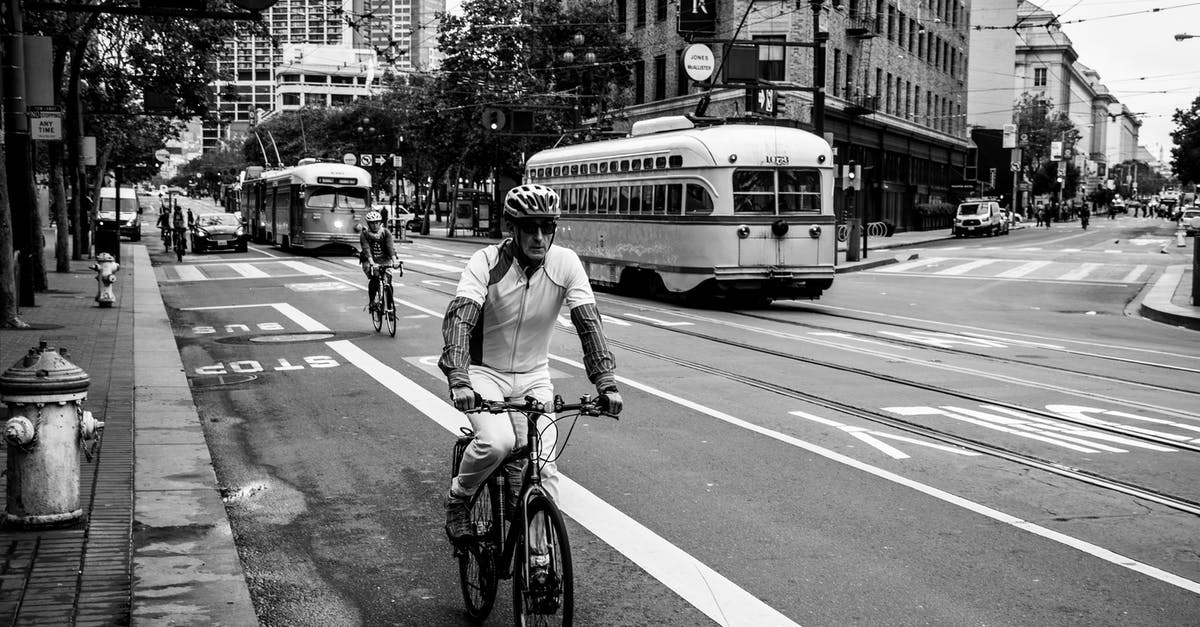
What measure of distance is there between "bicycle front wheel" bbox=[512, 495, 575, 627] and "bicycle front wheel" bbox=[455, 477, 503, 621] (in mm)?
452

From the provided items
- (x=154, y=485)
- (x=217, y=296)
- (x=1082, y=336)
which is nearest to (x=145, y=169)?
(x=217, y=296)

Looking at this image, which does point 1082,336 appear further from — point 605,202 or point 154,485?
point 154,485

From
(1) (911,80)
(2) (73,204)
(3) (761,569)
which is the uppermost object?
(1) (911,80)

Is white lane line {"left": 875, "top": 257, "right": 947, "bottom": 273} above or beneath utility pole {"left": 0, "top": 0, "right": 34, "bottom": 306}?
beneath

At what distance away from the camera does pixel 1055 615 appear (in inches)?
207

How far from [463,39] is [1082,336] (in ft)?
135

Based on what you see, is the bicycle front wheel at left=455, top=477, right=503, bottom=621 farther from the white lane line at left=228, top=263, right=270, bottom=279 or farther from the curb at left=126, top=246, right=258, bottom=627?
the white lane line at left=228, top=263, right=270, bottom=279

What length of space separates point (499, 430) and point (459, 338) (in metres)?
0.41

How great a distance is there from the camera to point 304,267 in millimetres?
32188

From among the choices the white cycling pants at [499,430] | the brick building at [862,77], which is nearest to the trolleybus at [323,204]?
the brick building at [862,77]

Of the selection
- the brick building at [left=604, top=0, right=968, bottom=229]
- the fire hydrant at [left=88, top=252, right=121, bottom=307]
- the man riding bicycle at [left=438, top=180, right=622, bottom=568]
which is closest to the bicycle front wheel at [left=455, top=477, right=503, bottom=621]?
the man riding bicycle at [left=438, top=180, right=622, bottom=568]

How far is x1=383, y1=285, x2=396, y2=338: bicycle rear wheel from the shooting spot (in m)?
16.3

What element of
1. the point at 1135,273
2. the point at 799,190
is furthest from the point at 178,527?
the point at 1135,273

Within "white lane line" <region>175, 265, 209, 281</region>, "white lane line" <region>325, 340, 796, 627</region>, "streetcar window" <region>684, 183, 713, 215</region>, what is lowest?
"white lane line" <region>325, 340, 796, 627</region>
